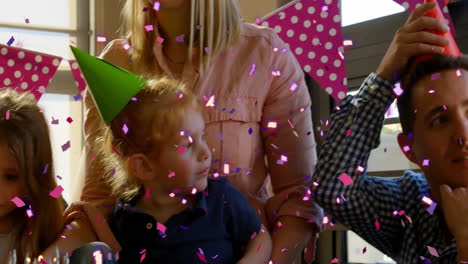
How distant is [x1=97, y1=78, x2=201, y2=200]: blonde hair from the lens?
54.2 inches

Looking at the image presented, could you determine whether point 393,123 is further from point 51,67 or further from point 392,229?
point 51,67

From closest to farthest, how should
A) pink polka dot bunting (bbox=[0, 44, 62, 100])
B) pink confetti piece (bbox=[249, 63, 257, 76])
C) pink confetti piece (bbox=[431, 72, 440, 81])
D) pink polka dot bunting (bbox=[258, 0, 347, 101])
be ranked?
pink confetti piece (bbox=[431, 72, 440, 81]), pink confetti piece (bbox=[249, 63, 257, 76]), pink polka dot bunting (bbox=[258, 0, 347, 101]), pink polka dot bunting (bbox=[0, 44, 62, 100])

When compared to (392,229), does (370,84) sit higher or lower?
higher

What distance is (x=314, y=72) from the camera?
5.47 feet

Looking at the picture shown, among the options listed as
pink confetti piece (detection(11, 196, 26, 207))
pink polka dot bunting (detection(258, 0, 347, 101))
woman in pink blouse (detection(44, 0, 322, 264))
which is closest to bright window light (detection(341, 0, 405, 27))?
pink polka dot bunting (detection(258, 0, 347, 101))

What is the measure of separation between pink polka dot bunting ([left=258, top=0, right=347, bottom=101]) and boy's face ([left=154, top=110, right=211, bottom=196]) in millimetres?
407

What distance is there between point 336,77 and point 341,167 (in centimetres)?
36

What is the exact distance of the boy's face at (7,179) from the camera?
1444mm

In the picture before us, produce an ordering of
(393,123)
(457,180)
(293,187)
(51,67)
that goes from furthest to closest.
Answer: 1. (393,123)
2. (51,67)
3. (293,187)
4. (457,180)

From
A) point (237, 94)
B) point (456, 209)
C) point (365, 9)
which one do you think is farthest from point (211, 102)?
point (365, 9)

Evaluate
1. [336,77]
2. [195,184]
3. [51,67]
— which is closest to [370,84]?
[336,77]

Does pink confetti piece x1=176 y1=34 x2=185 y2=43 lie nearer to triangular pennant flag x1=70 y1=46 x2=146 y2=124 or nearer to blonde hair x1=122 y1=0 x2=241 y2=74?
blonde hair x1=122 y1=0 x2=241 y2=74

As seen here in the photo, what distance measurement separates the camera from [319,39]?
165 cm

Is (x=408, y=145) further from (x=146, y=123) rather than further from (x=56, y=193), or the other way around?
(x=56, y=193)
